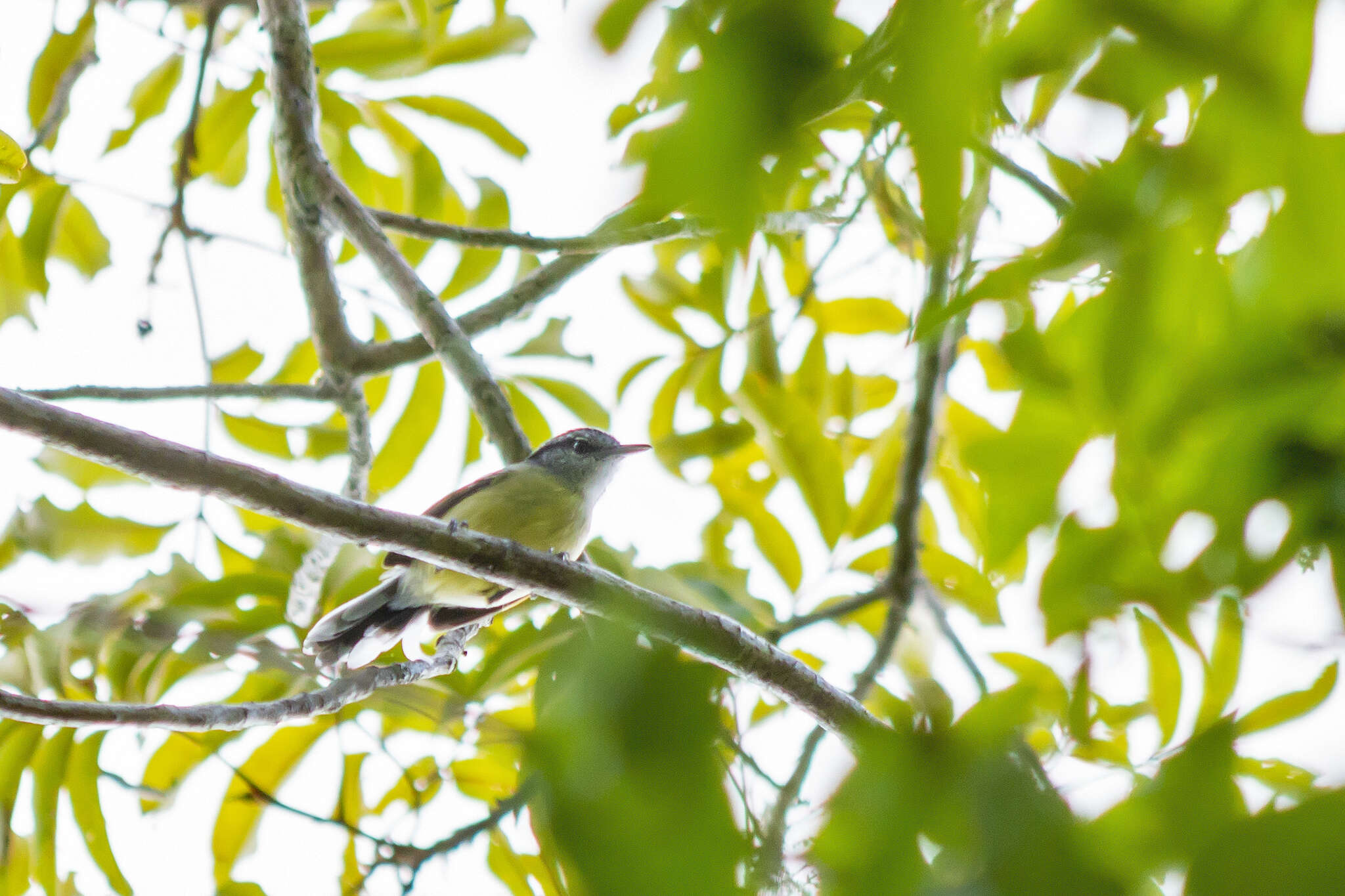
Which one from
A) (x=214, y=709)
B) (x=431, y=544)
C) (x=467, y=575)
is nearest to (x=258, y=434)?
(x=467, y=575)

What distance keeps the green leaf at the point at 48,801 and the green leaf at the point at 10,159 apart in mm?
1889

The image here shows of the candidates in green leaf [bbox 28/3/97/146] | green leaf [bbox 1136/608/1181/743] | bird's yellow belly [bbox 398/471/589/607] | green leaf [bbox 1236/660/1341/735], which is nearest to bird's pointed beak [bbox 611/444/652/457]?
bird's yellow belly [bbox 398/471/589/607]

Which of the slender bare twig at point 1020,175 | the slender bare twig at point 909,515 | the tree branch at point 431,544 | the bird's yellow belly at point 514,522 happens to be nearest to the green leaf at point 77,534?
the bird's yellow belly at point 514,522

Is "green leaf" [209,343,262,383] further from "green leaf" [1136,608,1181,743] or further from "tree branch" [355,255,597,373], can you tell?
"green leaf" [1136,608,1181,743]

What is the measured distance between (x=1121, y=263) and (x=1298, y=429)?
0.22m

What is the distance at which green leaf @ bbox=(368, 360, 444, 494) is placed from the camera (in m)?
4.16

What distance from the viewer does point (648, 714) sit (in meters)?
0.55

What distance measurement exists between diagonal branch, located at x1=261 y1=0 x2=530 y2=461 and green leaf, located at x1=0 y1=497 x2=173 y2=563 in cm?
127

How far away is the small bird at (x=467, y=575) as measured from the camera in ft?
13.6

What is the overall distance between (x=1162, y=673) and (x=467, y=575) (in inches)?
107

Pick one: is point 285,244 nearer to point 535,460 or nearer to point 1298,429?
point 535,460

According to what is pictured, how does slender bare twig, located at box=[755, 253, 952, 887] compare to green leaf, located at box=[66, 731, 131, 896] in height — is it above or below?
above

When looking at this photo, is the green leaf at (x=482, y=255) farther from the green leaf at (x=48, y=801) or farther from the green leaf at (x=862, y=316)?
the green leaf at (x=48, y=801)

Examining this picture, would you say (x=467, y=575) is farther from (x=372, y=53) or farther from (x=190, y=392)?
(x=372, y=53)
